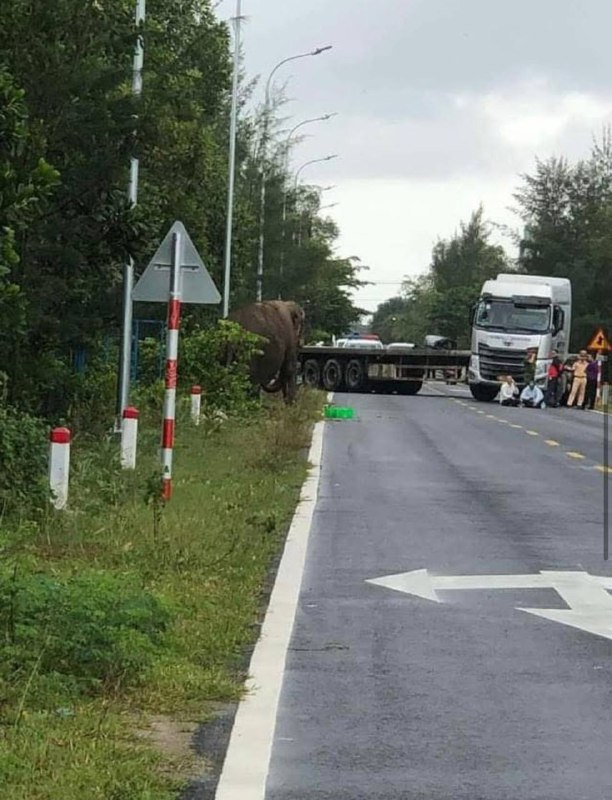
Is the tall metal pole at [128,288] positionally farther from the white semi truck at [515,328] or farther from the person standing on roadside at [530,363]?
the white semi truck at [515,328]

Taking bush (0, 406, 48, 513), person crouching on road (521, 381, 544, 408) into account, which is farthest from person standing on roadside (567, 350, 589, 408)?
bush (0, 406, 48, 513)

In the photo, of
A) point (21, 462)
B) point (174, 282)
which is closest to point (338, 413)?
point (174, 282)

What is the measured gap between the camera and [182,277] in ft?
52.0

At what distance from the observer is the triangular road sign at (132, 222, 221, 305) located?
15.7 m

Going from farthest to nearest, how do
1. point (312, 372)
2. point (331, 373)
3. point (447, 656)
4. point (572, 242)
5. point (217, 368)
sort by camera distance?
point (572, 242)
point (312, 372)
point (331, 373)
point (217, 368)
point (447, 656)

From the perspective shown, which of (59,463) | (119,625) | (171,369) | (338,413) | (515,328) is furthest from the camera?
(515,328)

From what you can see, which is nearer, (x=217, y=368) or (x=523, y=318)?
(x=217, y=368)

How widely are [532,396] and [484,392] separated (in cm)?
370

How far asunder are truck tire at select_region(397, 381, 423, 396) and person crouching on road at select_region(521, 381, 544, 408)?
7491 mm

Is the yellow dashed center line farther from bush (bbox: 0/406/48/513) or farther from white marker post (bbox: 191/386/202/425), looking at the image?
bush (bbox: 0/406/48/513)

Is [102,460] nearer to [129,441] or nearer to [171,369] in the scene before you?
[129,441]

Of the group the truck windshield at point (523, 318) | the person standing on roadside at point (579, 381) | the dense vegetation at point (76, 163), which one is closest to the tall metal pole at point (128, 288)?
the dense vegetation at point (76, 163)

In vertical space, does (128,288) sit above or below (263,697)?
above

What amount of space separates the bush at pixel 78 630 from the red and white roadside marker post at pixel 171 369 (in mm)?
5806
